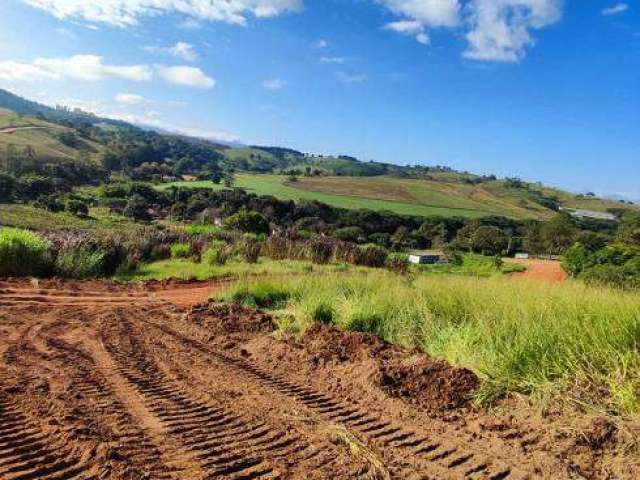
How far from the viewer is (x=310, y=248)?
779 inches

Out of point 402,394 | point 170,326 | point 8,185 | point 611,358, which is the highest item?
point 611,358

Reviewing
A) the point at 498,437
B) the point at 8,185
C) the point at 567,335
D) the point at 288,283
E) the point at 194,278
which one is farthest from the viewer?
the point at 8,185

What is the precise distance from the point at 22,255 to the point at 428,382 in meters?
12.3

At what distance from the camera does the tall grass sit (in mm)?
4578

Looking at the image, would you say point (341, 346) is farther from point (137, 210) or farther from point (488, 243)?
point (137, 210)

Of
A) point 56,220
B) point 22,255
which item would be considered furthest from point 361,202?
point 22,255

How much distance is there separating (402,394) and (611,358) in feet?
6.31

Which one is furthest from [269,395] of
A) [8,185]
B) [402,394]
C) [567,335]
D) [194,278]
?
[8,185]

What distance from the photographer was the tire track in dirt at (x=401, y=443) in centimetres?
375

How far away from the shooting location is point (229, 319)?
8508 millimetres

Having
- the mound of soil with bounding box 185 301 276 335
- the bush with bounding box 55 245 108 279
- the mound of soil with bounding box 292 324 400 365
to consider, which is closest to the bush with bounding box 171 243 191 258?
the bush with bounding box 55 245 108 279

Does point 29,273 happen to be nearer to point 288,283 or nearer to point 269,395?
point 288,283

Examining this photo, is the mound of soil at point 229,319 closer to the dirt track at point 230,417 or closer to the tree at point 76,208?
the dirt track at point 230,417

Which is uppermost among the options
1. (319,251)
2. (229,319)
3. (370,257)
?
(229,319)
